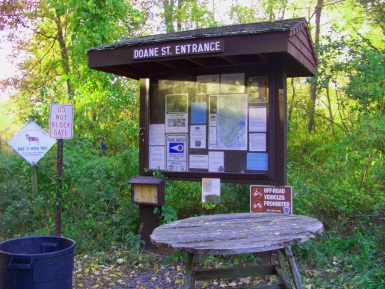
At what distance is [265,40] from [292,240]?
2.36 meters

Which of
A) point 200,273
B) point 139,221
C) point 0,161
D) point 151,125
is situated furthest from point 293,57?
point 0,161

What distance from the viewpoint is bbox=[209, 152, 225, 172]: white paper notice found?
5664 mm

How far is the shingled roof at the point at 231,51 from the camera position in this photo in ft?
15.8

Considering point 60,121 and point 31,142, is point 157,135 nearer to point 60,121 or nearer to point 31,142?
point 60,121

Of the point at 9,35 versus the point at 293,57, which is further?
the point at 9,35

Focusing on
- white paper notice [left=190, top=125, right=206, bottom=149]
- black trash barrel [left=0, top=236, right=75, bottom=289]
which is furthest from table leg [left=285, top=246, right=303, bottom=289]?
white paper notice [left=190, top=125, right=206, bottom=149]

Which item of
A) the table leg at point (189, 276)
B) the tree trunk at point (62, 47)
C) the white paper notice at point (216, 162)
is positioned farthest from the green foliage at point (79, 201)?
the tree trunk at point (62, 47)

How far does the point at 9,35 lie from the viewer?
17047mm

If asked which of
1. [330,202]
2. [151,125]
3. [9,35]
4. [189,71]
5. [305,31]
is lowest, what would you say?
[330,202]

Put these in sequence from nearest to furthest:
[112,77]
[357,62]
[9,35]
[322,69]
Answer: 1. [357,62]
2. [322,69]
3. [112,77]
4. [9,35]

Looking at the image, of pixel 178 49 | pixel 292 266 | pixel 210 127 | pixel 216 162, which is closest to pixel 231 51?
pixel 178 49

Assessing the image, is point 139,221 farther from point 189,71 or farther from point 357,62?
point 357,62

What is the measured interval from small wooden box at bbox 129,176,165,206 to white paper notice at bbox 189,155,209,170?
1.56ft

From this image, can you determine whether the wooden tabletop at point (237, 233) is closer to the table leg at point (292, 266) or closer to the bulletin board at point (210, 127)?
the table leg at point (292, 266)
